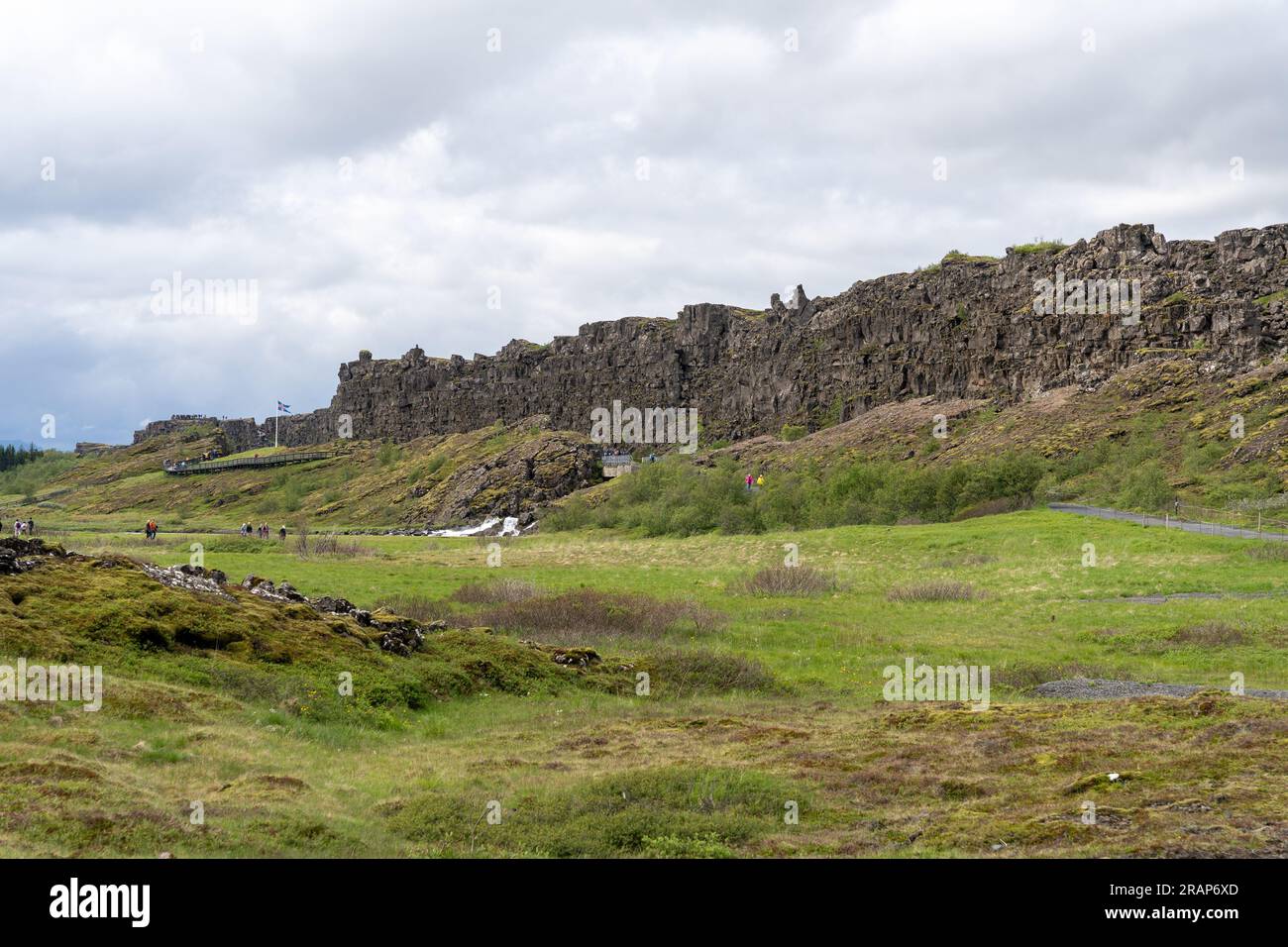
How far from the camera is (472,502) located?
480ft

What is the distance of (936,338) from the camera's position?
136 meters

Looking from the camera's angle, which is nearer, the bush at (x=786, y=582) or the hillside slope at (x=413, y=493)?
the bush at (x=786, y=582)

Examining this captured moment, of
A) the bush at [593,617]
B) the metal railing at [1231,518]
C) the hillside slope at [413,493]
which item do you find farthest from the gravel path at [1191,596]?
the hillside slope at [413,493]

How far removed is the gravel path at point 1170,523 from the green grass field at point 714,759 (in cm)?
1744

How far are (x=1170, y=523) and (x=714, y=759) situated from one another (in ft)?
169

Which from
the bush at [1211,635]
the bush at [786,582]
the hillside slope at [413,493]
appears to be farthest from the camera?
the hillside slope at [413,493]

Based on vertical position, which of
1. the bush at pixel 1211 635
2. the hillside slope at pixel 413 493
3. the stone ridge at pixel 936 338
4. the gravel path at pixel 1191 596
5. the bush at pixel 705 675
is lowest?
the bush at pixel 705 675

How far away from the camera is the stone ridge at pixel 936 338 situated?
333 ft

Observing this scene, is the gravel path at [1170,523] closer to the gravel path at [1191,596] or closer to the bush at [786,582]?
the gravel path at [1191,596]

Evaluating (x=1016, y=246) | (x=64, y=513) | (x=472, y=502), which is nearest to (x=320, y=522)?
(x=472, y=502)

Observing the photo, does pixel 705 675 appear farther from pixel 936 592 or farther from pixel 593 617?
pixel 936 592

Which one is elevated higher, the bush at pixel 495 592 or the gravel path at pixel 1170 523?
the gravel path at pixel 1170 523

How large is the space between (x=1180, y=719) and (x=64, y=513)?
202615mm
